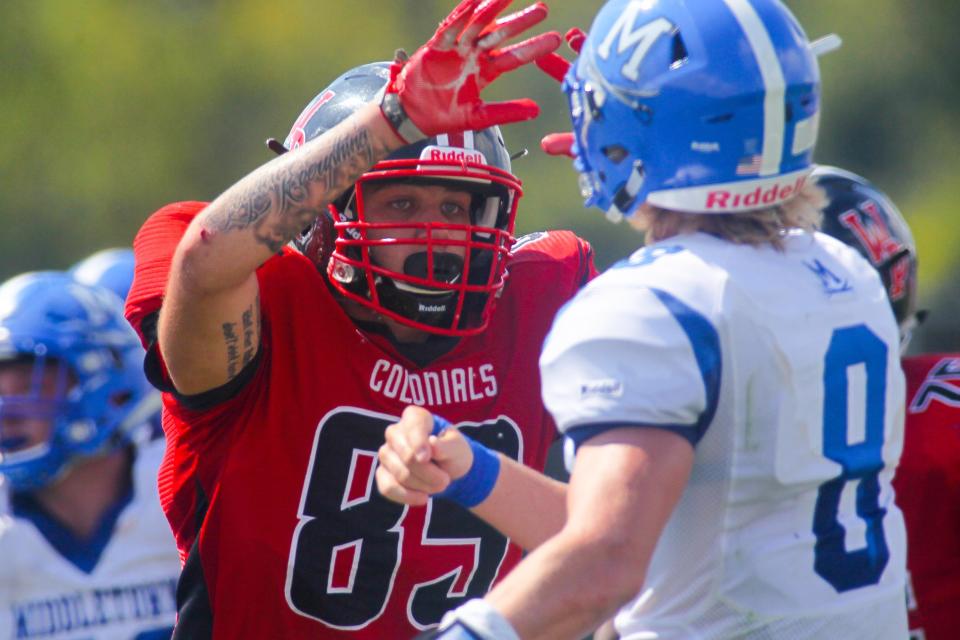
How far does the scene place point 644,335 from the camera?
1999 mm

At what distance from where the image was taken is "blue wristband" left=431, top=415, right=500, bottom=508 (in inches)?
A: 86.0

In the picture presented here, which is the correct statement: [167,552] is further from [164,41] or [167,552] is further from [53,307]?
[164,41]

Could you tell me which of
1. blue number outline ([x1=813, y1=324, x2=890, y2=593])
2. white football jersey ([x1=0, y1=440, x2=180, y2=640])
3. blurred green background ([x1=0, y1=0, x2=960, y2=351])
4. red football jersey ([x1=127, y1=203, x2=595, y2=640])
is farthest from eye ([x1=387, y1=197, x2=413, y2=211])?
blurred green background ([x1=0, y1=0, x2=960, y2=351])

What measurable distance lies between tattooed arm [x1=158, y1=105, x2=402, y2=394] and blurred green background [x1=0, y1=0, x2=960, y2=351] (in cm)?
1131

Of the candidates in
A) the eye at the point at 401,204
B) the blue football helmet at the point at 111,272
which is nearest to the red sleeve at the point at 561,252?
the eye at the point at 401,204

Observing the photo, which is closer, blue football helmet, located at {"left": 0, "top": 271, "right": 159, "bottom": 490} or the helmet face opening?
the helmet face opening

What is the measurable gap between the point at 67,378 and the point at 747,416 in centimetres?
217

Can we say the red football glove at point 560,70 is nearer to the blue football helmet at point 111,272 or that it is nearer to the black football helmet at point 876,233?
the black football helmet at point 876,233

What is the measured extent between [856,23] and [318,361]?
592 inches

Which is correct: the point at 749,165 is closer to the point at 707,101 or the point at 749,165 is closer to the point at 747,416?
the point at 707,101

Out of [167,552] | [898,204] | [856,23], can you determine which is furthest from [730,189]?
[856,23]

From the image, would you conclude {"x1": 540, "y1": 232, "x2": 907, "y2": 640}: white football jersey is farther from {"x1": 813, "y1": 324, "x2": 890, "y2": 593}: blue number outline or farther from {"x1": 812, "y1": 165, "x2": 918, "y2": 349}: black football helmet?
{"x1": 812, "y1": 165, "x2": 918, "y2": 349}: black football helmet

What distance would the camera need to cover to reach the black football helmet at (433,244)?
2.92m

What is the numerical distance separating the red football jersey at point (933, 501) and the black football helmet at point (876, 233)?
34 cm
